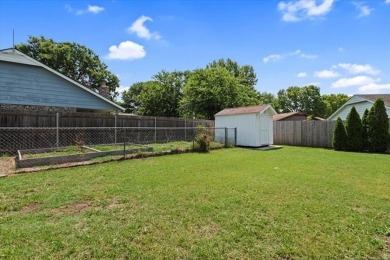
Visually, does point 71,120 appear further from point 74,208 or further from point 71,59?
point 71,59

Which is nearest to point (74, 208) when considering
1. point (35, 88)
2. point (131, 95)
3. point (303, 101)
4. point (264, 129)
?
point (35, 88)

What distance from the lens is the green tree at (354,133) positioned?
13.7 metres

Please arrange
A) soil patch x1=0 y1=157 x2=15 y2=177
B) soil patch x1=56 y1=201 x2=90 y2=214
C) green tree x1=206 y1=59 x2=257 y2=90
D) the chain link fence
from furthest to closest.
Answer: green tree x1=206 y1=59 x2=257 y2=90
the chain link fence
soil patch x1=0 y1=157 x2=15 y2=177
soil patch x1=56 y1=201 x2=90 y2=214

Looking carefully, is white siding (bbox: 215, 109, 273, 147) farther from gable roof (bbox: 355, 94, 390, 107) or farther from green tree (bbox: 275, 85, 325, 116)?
green tree (bbox: 275, 85, 325, 116)

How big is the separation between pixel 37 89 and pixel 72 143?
325 cm

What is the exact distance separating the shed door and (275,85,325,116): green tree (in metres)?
41.2

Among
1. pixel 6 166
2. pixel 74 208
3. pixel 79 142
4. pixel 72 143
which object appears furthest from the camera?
A: pixel 72 143

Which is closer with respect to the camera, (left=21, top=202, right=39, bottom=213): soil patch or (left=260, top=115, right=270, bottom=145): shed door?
(left=21, top=202, right=39, bottom=213): soil patch

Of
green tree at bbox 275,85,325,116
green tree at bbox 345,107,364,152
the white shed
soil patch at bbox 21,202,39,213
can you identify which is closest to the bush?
green tree at bbox 345,107,364,152

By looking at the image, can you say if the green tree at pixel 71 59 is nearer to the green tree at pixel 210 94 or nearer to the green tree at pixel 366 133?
the green tree at pixel 210 94

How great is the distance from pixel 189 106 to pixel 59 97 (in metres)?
13.0

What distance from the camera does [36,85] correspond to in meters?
12.3

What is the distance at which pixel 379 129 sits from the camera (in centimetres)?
1331

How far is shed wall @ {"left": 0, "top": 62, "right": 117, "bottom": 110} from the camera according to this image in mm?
11469
